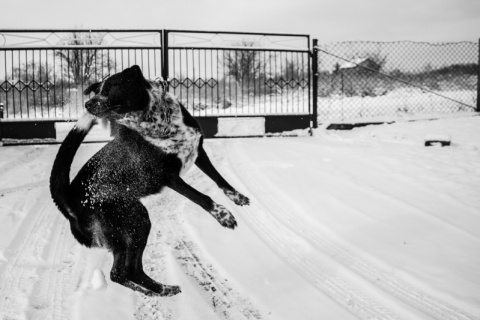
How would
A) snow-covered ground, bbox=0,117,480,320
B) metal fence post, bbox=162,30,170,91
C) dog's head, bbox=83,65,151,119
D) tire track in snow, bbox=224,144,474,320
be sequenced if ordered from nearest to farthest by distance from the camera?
tire track in snow, bbox=224,144,474,320 < snow-covered ground, bbox=0,117,480,320 < dog's head, bbox=83,65,151,119 < metal fence post, bbox=162,30,170,91

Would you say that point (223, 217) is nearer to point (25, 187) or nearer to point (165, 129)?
point (165, 129)

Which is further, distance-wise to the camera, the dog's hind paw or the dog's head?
the dog's head

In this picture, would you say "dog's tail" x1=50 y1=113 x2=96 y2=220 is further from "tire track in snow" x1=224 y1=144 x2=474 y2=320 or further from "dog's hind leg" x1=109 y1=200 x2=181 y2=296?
"tire track in snow" x1=224 y1=144 x2=474 y2=320

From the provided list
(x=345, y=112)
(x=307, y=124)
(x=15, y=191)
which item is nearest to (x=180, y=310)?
A: (x=15, y=191)

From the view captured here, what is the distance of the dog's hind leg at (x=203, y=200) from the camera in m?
2.42

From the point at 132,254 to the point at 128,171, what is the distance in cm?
48

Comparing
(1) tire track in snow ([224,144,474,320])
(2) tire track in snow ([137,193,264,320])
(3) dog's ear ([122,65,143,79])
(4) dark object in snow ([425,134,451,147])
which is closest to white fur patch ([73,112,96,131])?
(3) dog's ear ([122,65,143,79])

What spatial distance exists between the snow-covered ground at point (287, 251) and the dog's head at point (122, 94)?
39.8 inches

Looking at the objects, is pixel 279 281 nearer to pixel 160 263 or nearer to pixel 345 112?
pixel 160 263

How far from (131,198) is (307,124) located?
23.2 feet

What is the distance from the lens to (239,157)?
20.4 ft

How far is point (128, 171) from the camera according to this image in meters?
2.36

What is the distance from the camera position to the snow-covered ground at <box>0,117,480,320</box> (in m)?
2.16

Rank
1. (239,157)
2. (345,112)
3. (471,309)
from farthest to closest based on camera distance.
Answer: (345,112) < (239,157) < (471,309)
